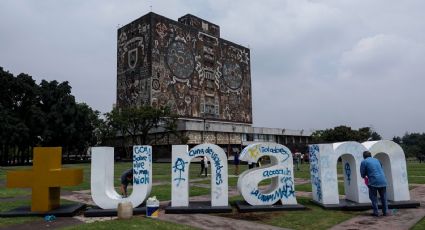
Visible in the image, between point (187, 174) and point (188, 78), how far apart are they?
5481 centimetres

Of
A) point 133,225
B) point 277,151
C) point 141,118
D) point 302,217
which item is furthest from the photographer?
point 141,118

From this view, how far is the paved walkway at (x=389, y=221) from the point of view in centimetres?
889

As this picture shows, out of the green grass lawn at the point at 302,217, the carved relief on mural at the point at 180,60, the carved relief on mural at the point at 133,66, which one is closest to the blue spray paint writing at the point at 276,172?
the green grass lawn at the point at 302,217

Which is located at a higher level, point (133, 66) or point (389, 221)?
point (133, 66)

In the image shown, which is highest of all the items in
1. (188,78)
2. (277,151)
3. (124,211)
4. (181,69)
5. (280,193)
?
(181,69)

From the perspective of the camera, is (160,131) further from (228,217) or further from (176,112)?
(228,217)

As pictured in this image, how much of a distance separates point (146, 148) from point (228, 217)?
3365 millimetres

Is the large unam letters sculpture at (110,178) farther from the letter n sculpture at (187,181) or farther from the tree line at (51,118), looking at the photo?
the tree line at (51,118)

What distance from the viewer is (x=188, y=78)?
65750mm

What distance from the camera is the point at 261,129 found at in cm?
7562

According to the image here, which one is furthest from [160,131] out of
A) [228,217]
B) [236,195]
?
[228,217]

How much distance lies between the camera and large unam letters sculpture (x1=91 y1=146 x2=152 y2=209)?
1118 cm

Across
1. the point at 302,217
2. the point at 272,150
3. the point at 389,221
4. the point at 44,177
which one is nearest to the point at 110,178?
the point at 44,177

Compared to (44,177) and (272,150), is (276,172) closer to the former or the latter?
(272,150)
